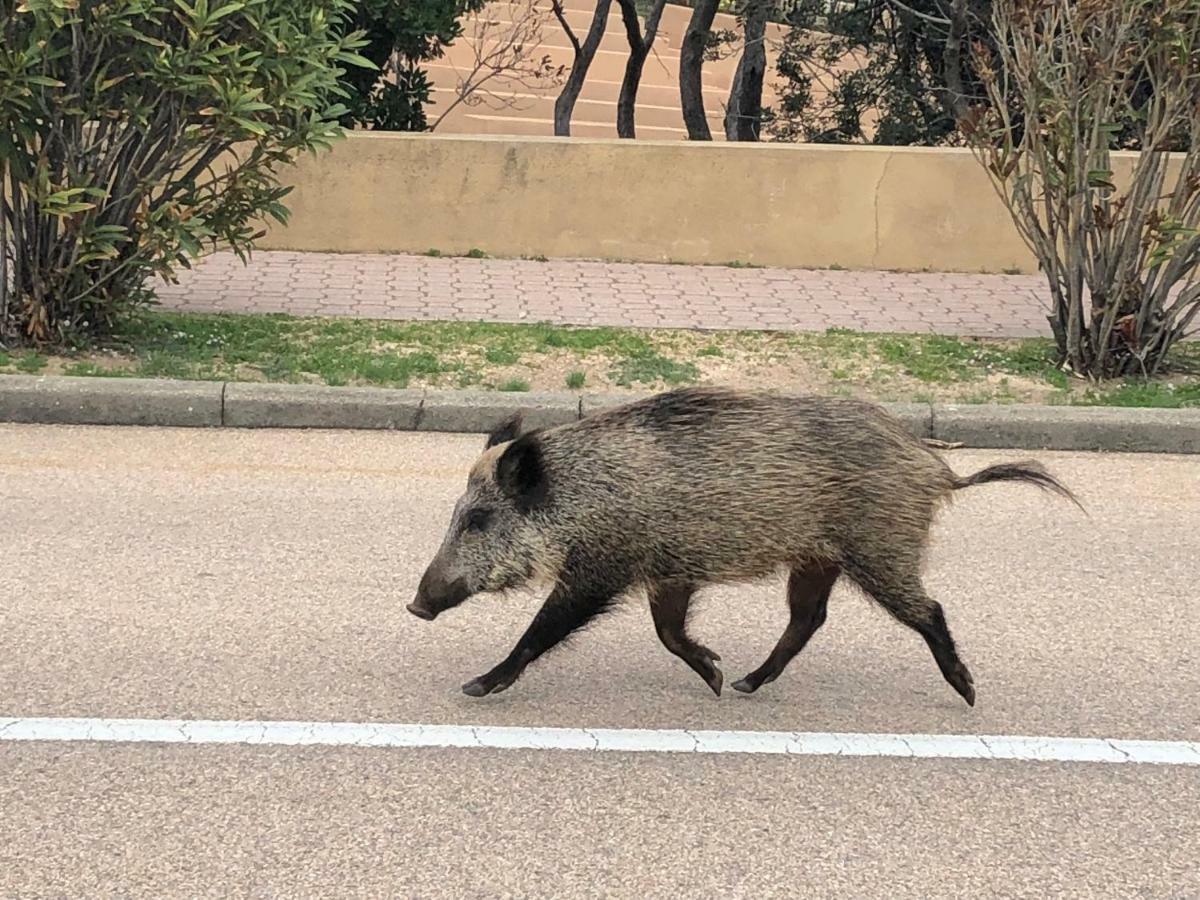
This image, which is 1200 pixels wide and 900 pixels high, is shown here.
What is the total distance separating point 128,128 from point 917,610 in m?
5.44

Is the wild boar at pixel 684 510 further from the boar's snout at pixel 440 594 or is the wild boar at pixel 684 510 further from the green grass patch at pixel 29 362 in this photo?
the green grass patch at pixel 29 362

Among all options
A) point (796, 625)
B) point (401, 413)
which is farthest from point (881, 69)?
point (796, 625)

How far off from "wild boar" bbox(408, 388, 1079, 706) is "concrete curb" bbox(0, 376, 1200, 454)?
321 cm

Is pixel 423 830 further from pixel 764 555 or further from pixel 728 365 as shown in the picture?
pixel 728 365

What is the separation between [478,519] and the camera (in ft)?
13.8

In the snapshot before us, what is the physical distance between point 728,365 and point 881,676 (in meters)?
3.91

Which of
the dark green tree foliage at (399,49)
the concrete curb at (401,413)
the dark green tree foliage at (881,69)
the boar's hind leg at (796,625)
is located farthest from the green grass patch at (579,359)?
the dark green tree foliage at (881,69)

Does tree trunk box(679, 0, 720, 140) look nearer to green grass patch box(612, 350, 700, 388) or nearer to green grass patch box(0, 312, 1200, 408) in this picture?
green grass patch box(0, 312, 1200, 408)

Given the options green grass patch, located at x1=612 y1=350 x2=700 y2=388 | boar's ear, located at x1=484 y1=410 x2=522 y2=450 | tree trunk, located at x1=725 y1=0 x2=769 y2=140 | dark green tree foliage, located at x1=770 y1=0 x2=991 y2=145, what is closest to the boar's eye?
boar's ear, located at x1=484 y1=410 x2=522 y2=450

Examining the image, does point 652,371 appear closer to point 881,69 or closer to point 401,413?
point 401,413

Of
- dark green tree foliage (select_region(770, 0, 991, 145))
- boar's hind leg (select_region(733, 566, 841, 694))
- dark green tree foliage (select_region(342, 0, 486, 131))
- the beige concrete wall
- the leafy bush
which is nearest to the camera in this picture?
boar's hind leg (select_region(733, 566, 841, 694))

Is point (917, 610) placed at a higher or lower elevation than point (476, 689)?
higher

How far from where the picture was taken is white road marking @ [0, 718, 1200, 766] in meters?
4.12

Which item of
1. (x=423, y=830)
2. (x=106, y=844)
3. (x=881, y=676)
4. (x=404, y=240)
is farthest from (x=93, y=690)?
(x=404, y=240)
